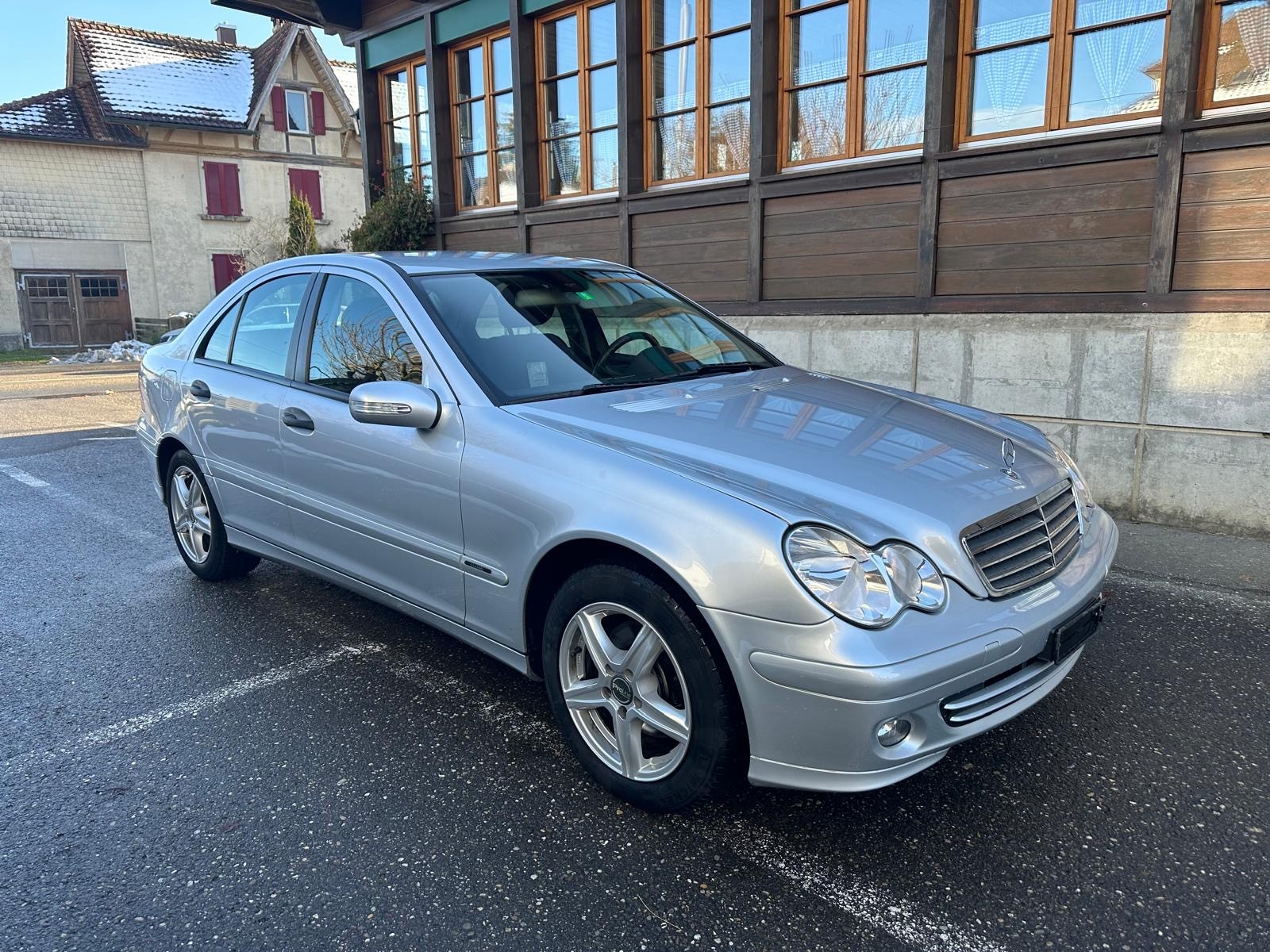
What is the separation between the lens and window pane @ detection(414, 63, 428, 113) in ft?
37.9

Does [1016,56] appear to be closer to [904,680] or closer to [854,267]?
[854,267]

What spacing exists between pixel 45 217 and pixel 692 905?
30.1 m

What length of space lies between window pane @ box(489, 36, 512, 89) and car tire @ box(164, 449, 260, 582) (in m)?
7.23

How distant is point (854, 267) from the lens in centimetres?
746

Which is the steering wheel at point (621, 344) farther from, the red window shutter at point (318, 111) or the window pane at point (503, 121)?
the red window shutter at point (318, 111)

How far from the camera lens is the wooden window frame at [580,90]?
372 inches

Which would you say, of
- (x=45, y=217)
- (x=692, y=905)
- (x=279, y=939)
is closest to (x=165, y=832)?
(x=279, y=939)

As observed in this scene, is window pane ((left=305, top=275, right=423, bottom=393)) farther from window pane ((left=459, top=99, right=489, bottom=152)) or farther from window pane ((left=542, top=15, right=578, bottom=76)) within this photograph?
window pane ((left=459, top=99, right=489, bottom=152))

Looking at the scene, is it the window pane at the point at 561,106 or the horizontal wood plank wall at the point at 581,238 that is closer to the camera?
the horizontal wood plank wall at the point at 581,238

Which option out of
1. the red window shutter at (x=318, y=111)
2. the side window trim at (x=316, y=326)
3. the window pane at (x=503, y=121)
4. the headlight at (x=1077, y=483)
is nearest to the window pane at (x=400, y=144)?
the window pane at (x=503, y=121)

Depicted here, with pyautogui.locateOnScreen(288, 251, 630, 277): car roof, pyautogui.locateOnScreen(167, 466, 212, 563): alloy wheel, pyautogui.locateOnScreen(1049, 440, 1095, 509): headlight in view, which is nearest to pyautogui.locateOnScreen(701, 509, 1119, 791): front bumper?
pyautogui.locateOnScreen(1049, 440, 1095, 509): headlight

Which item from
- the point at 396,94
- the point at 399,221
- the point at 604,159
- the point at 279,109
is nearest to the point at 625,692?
the point at 604,159

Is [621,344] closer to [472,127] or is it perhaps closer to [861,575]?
[861,575]

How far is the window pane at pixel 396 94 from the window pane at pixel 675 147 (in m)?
4.73
